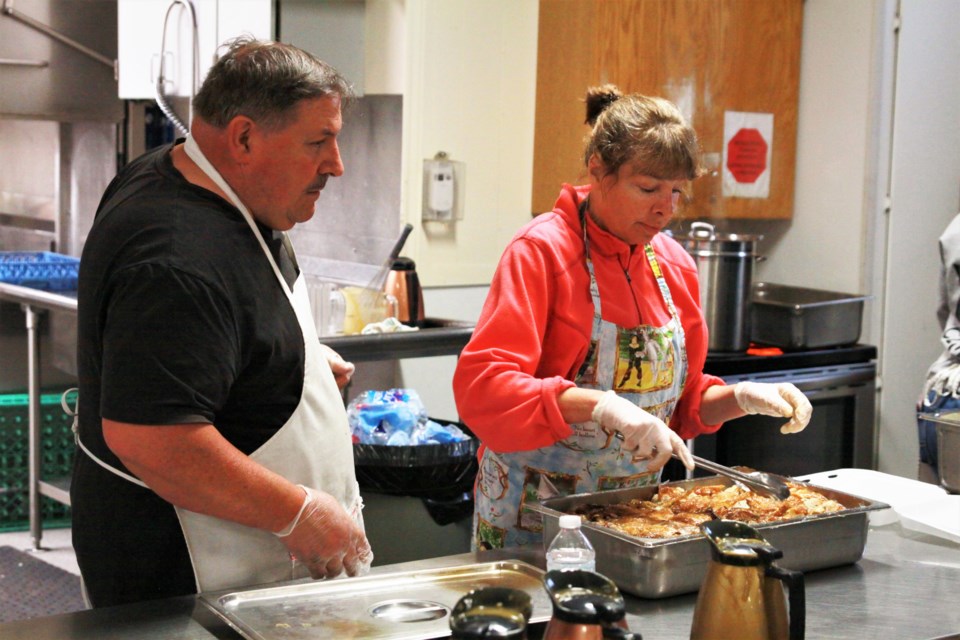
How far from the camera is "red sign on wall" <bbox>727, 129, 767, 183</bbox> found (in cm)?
431

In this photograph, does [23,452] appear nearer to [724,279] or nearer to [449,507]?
[449,507]

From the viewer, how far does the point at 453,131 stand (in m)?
3.99

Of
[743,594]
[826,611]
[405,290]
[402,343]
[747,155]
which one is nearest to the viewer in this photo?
[743,594]

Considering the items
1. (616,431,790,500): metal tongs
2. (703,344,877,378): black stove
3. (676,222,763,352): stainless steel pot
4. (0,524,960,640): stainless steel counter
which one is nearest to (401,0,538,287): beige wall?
(676,222,763,352): stainless steel pot

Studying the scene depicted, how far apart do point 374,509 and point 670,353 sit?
1.30 meters

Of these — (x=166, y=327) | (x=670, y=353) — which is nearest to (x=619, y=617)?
(x=166, y=327)

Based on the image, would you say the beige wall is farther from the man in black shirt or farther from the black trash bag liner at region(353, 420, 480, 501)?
the man in black shirt

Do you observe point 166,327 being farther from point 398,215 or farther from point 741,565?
point 398,215

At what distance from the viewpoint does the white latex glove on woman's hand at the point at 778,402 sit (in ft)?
6.75

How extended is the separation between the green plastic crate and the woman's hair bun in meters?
3.26

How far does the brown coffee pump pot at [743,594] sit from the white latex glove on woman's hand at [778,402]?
0.73m

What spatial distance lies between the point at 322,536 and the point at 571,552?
0.37m

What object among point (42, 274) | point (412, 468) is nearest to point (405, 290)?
point (412, 468)

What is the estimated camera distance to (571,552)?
1.57 m
